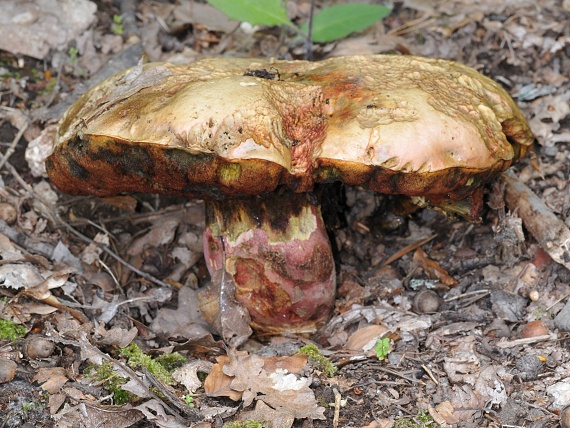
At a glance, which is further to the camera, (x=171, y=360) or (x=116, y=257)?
(x=116, y=257)

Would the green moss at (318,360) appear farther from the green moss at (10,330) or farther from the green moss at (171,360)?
the green moss at (10,330)

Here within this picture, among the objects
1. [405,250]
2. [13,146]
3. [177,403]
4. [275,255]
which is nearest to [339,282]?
[405,250]

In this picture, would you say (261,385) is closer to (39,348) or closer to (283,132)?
(39,348)

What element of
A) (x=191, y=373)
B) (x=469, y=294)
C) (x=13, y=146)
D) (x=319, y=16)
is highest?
(x=319, y=16)

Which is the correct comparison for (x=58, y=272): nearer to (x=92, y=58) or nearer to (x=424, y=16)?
(x=92, y=58)

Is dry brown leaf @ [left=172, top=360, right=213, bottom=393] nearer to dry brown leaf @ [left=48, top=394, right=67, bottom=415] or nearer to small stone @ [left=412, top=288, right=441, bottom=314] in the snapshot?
dry brown leaf @ [left=48, top=394, right=67, bottom=415]

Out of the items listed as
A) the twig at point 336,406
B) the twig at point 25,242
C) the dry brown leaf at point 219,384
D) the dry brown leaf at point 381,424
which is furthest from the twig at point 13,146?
the dry brown leaf at point 381,424

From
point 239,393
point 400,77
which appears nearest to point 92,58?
point 400,77
